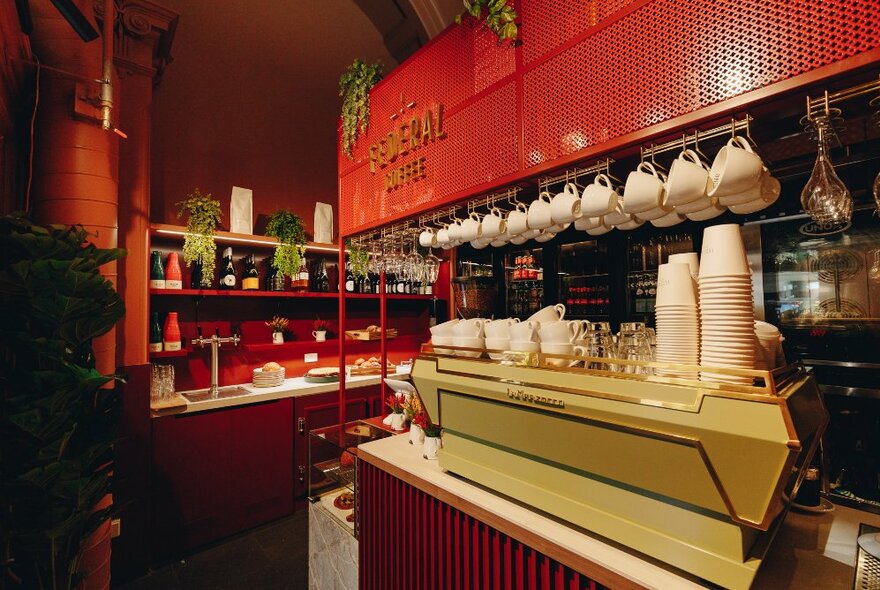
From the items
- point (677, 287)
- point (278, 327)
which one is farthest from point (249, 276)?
point (677, 287)

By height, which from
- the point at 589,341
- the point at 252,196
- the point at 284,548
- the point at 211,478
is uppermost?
the point at 252,196

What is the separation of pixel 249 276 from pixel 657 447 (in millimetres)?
3624

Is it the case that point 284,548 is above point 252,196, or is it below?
below

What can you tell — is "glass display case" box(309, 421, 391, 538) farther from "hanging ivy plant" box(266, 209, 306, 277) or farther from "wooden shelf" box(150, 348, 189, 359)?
"hanging ivy plant" box(266, 209, 306, 277)

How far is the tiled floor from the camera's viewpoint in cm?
246

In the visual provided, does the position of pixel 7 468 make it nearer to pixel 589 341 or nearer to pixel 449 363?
pixel 449 363

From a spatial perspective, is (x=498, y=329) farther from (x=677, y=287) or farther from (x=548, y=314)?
(x=677, y=287)

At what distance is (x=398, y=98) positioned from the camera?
2.36m

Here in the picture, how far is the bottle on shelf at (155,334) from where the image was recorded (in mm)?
3076

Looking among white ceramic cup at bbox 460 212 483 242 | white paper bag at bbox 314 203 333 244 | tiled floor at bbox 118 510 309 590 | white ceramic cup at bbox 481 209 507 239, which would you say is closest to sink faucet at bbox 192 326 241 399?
tiled floor at bbox 118 510 309 590

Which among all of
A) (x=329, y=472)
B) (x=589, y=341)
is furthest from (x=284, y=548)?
(x=589, y=341)

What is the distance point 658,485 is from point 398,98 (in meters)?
2.23

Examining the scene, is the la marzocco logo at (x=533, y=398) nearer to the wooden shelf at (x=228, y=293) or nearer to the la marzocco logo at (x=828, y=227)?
the la marzocco logo at (x=828, y=227)

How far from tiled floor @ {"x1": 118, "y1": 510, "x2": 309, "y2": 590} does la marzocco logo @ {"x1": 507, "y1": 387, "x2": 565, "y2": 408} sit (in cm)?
209
